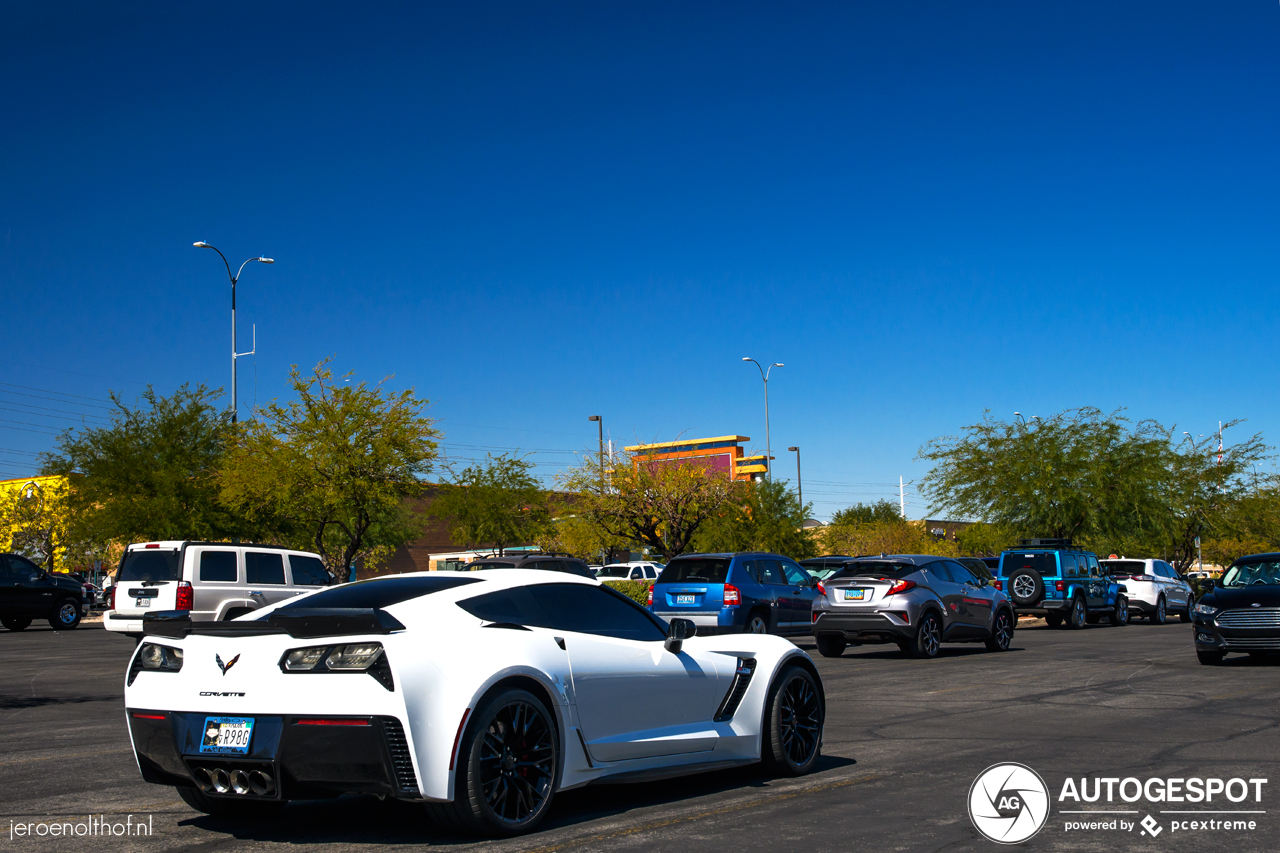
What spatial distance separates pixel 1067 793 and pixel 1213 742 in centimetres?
287

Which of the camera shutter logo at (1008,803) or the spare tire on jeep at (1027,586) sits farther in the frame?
the spare tire on jeep at (1027,586)

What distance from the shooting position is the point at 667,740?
688 cm

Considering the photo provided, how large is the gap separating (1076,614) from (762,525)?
15.8 metres

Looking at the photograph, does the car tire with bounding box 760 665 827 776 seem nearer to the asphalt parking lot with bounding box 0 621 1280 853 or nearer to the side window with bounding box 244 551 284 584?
the asphalt parking lot with bounding box 0 621 1280 853

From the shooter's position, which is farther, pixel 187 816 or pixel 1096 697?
pixel 1096 697

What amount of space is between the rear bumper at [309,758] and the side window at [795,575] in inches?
669

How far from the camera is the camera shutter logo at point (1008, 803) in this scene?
605 centimetres

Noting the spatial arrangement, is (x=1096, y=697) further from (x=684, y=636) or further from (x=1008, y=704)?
(x=684, y=636)

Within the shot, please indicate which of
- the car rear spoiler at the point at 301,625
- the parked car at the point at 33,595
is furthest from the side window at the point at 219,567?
the car rear spoiler at the point at 301,625

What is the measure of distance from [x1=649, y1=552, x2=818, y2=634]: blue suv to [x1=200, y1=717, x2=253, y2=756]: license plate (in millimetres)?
14564

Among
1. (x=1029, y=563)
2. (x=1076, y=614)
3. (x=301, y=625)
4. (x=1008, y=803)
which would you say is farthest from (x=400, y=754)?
(x=1076, y=614)

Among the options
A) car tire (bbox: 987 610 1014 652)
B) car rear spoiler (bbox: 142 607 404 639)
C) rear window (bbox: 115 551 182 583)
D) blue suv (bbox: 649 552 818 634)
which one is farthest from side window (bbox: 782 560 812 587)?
car rear spoiler (bbox: 142 607 404 639)

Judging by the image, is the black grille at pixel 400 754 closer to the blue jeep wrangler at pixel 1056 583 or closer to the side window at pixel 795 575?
the side window at pixel 795 575

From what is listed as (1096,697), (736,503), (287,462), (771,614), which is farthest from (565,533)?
(1096,697)
